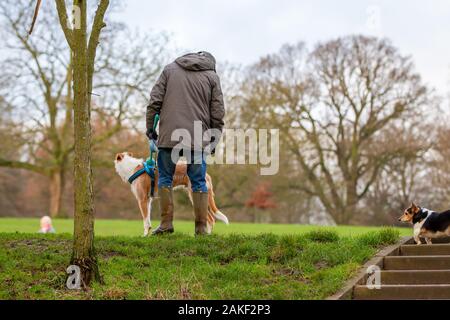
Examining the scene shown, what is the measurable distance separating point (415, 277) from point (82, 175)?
3851mm

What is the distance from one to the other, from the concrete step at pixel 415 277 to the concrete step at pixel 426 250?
3.89 feet

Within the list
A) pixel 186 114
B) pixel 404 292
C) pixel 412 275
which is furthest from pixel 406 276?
pixel 186 114

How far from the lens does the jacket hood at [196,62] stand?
980 centimetres

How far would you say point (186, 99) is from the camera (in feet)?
31.6

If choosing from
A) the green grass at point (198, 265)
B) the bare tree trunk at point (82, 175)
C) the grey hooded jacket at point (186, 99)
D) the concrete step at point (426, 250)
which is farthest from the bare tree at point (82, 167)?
the concrete step at point (426, 250)

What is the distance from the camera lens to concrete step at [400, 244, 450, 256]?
844cm

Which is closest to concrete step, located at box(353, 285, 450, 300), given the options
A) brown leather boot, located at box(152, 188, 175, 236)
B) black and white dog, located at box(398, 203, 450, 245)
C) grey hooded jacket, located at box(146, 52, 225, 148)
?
black and white dog, located at box(398, 203, 450, 245)

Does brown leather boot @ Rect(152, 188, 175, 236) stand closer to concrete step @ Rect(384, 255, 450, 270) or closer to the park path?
the park path

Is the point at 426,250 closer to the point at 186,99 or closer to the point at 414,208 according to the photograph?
the point at 414,208

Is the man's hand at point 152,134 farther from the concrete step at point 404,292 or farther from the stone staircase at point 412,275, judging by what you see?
the concrete step at point 404,292

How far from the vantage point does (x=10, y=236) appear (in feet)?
31.9

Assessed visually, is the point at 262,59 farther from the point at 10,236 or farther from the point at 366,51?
the point at 10,236

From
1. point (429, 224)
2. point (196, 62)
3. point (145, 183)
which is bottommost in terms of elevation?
point (429, 224)
